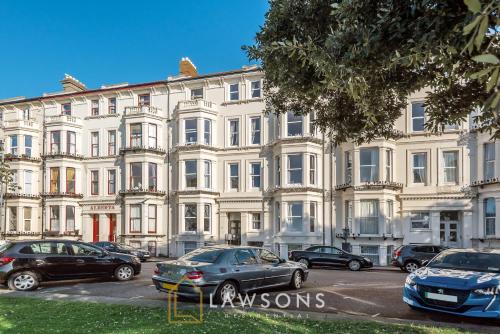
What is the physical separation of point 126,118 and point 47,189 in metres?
8.62

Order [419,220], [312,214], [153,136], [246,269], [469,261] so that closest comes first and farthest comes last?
1. [469,261]
2. [246,269]
3. [419,220]
4. [312,214]
5. [153,136]

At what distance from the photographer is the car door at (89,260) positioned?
15233 mm

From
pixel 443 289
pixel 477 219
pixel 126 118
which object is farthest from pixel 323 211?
pixel 443 289

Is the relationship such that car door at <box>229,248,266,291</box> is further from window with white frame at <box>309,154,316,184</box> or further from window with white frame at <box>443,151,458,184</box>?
window with white frame at <box>443,151,458,184</box>

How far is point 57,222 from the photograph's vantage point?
34.7m

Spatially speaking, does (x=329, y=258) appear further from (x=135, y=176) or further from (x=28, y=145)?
(x=28, y=145)

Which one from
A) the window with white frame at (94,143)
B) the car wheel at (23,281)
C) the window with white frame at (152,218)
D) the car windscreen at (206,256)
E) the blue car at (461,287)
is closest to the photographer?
the blue car at (461,287)

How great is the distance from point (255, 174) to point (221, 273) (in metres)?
20.0

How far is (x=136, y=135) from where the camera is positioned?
108 ft

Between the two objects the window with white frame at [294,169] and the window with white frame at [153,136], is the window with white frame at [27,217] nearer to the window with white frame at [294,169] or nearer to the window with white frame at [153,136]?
the window with white frame at [153,136]

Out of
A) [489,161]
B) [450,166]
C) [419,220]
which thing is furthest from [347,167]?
[489,161]

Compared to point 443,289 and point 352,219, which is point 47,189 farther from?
point 443,289

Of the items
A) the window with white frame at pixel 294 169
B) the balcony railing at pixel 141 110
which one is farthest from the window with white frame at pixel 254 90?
the balcony railing at pixel 141 110

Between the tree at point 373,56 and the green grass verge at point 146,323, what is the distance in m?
3.51
